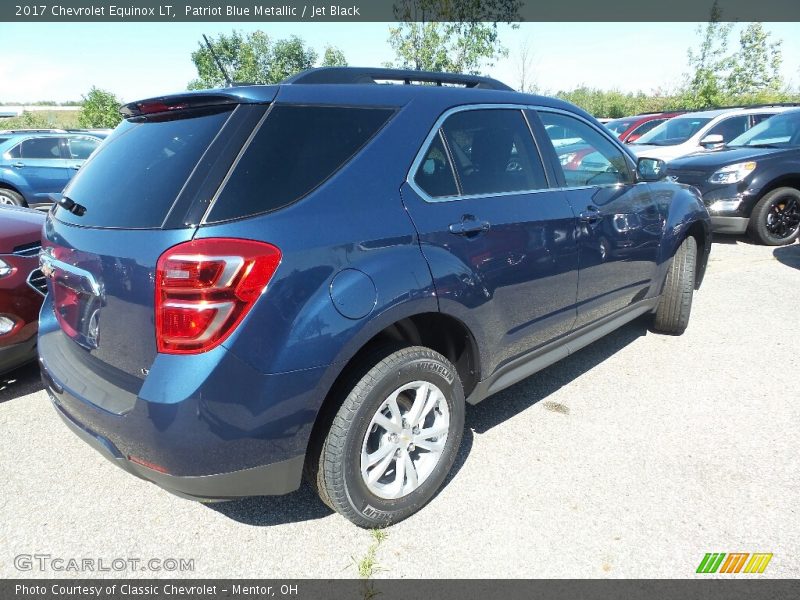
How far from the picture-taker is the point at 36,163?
10.4 m

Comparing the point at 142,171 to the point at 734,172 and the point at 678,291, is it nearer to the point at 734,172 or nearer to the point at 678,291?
the point at 678,291

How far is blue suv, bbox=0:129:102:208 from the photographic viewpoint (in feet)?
32.9

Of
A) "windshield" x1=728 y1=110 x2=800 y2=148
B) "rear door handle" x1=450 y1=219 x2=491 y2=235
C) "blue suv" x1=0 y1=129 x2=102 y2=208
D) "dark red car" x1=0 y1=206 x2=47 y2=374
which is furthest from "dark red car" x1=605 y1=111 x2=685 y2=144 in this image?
"dark red car" x1=0 y1=206 x2=47 y2=374

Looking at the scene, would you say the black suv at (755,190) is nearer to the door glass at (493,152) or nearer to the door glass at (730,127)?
the door glass at (730,127)

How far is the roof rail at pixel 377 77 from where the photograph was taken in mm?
2305

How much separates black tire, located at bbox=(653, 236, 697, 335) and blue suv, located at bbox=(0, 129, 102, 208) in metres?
10.2


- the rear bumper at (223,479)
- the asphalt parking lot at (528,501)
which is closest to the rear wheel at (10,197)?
the asphalt parking lot at (528,501)

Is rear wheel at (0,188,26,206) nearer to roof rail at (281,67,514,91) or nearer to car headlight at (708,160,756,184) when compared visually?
roof rail at (281,67,514,91)

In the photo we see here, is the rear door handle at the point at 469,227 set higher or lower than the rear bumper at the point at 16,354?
higher

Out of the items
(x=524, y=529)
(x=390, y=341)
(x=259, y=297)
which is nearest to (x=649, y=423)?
(x=524, y=529)

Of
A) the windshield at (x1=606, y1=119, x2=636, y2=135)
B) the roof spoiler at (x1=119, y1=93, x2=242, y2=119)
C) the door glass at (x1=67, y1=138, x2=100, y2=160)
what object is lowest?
the windshield at (x1=606, y1=119, x2=636, y2=135)

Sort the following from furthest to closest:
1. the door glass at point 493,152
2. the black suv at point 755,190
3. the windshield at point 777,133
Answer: the windshield at point 777,133 < the black suv at point 755,190 < the door glass at point 493,152

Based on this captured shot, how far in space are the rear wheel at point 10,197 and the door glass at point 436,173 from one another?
1033 cm
